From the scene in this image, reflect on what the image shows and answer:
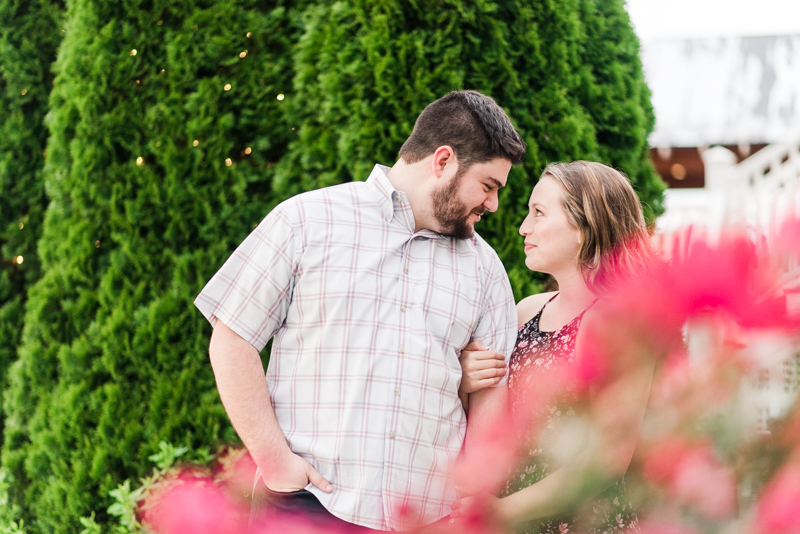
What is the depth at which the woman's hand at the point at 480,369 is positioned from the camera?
5.93ft

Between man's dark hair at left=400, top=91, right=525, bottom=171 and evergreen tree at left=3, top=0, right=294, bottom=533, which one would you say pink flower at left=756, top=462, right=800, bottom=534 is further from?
evergreen tree at left=3, top=0, right=294, bottom=533

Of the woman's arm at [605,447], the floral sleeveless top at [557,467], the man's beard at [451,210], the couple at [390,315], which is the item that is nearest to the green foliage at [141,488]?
the couple at [390,315]

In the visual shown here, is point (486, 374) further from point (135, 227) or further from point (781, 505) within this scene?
point (135, 227)

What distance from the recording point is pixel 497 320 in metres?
1.93

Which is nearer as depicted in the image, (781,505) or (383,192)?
(781,505)

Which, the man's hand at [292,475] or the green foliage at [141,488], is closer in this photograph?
the man's hand at [292,475]

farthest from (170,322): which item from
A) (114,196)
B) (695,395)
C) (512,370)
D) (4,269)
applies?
(695,395)

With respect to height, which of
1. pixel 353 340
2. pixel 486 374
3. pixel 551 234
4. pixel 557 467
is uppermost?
pixel 557 467

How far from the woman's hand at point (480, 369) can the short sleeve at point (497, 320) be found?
0.06 meters

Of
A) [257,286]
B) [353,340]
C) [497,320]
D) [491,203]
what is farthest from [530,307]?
[257,286]

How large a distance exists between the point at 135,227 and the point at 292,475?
1.89 meters

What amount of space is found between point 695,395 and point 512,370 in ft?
4.99

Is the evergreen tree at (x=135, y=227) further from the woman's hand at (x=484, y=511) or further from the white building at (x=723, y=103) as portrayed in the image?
the white building at (x=723, y=103)

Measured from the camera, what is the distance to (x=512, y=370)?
1.97m
